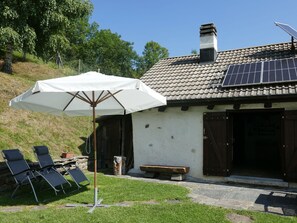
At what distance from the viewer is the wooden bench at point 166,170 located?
8742 millimetres

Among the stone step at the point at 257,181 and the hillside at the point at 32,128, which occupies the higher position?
the hillside at the point at 32,128

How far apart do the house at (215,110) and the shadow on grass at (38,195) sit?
3351mm

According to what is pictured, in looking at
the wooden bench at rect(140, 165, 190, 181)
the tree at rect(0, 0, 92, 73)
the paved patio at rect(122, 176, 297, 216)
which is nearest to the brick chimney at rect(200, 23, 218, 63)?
the wooden bench at rect(140, 165, 190, 181)

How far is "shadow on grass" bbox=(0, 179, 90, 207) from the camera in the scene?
5.98 meters

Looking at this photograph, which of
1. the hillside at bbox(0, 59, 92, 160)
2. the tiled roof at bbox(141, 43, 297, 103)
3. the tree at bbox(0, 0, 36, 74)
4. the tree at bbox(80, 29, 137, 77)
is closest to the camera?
the tiled roof at bbox(141, 43, 297, 103)

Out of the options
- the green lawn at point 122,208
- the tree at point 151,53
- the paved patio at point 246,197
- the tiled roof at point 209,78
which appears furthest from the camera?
the tree at point 151,53

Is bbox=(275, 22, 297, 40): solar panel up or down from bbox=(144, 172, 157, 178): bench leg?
up

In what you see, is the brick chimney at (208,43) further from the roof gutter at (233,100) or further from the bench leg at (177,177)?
the bench leg at (177,177)

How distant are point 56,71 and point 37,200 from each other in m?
17.7

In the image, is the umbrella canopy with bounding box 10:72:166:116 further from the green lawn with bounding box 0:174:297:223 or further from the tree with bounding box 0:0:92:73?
the tree with bounding box 0:0:92:73

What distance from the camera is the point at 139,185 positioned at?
301 inches

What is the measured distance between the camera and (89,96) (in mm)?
6652

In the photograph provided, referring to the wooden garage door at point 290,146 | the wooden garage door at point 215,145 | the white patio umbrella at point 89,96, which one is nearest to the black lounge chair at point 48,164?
the white patio umbrella at point 89,96

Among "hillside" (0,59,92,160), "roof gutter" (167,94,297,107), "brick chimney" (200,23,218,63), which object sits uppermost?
"brick chimney" (200,23,218,63)
